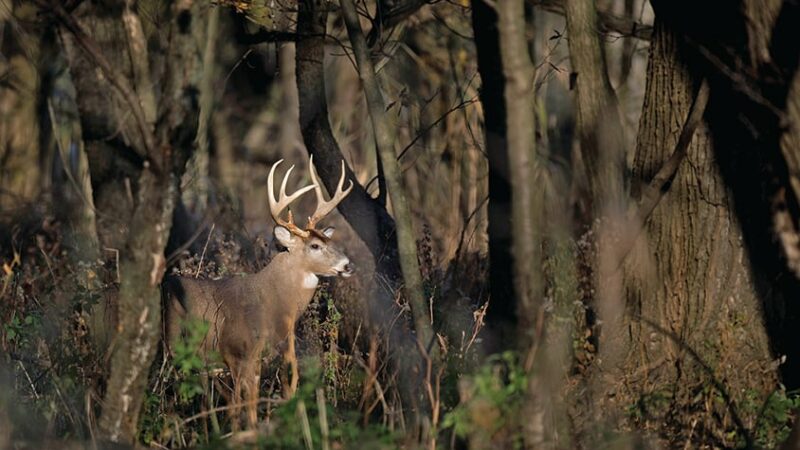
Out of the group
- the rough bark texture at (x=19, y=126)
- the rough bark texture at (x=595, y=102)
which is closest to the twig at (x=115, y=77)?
the rough bark texture at (x=595, y=102)

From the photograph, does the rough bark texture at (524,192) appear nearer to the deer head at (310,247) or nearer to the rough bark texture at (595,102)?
the rough bark texture at (595,102)

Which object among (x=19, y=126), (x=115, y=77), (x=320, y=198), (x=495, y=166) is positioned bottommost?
(x=495, y=166)

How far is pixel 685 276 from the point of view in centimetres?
736

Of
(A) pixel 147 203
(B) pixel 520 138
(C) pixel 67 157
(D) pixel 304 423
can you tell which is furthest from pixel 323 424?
(C) pixel 67 157

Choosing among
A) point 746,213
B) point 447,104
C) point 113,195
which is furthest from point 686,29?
point 447,104

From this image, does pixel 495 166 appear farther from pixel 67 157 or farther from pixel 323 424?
pixel 67 157

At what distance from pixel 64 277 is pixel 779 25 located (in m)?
5.59

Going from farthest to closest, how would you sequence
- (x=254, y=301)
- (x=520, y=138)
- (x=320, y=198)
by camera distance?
(x=320, y=198)
(x=254, y=301)
(x=520, y=138)

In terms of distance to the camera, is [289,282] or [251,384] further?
[289,282]

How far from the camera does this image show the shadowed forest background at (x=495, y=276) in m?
5.65

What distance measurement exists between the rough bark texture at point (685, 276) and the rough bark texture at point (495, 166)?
0.93 metres

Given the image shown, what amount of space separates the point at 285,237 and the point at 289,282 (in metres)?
0.40

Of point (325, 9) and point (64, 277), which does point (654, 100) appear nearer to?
point (325, 9)

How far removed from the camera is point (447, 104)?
18.2 metres
